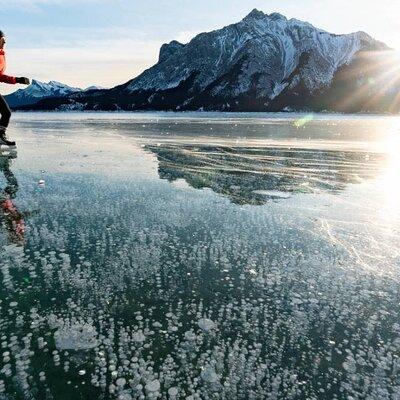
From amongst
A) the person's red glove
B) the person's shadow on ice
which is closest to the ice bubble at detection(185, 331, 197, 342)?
the person's shadow on ice

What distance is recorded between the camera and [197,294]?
4.43m

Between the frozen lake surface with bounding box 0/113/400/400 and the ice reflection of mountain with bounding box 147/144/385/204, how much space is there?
850 mm

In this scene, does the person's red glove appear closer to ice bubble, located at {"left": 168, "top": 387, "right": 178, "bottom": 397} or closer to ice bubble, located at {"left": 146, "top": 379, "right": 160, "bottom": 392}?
ice bubble, located at {"left": 146, "top": 379, "right": 160, "bottom": 392}

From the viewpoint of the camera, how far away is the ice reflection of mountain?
34.4 ft

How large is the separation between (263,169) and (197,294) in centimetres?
981

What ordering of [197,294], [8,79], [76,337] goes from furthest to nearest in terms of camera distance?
[8,79] → [197,294] → [76,337]

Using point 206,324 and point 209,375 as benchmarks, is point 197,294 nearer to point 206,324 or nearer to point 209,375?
point 206,324

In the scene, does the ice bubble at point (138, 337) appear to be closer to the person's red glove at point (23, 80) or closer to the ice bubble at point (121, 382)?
the ice bubble at point (121, 382)

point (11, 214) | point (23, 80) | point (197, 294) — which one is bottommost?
point (11, 214)

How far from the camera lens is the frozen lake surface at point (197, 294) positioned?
308 centimetres

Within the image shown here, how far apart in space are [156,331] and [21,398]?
47.0 inches

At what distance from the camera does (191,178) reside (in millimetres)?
11797

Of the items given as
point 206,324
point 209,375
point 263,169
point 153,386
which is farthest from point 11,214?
point 263,169

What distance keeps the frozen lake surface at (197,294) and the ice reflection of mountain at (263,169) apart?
850mm
